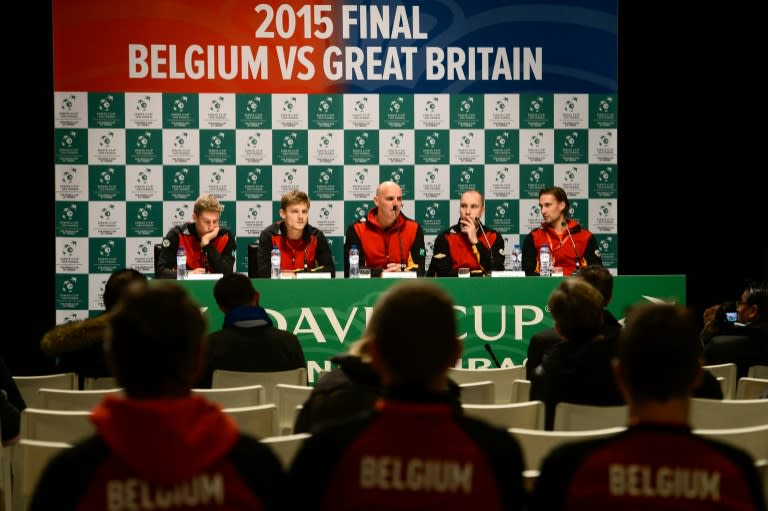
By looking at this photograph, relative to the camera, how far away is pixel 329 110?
7512mm

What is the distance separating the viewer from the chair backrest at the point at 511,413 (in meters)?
2.60

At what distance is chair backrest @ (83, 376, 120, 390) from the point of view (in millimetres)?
3711

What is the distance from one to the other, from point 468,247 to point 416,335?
206 inches

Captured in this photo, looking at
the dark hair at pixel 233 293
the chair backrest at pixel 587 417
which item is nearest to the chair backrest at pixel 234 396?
the dark hair at pixel 233 293

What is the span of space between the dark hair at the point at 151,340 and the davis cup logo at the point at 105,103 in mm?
6422

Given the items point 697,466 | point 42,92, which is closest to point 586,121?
point 42,92

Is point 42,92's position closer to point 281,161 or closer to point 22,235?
point 22,235

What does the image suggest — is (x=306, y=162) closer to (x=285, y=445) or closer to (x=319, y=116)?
Answer: (x=319, y=116)

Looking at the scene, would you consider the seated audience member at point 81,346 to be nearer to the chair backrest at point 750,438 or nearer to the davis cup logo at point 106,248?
the chair backrest at point 750,438

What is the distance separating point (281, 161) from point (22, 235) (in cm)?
204

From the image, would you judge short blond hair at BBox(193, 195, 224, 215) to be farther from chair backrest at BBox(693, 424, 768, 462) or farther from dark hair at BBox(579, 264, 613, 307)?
chair backrest at BBox(693, 424, 768, 462)

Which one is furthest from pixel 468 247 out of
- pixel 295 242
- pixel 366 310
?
pixel 366 310

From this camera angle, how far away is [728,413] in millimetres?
2707

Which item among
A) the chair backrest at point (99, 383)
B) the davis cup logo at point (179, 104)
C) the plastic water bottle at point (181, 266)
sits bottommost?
the chair backrest at point (99, 383)
